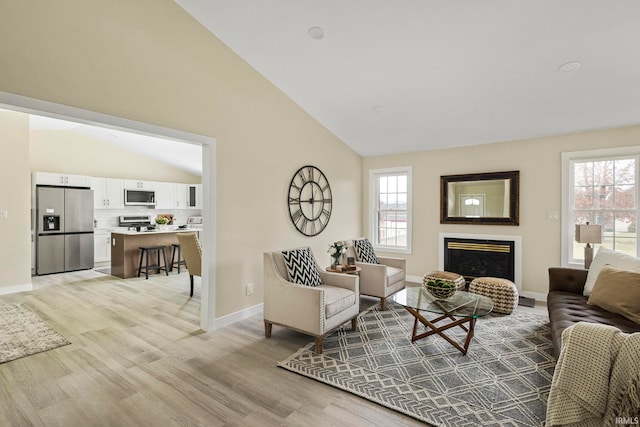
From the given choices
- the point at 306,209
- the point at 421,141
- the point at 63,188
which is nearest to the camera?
the point at 306,209

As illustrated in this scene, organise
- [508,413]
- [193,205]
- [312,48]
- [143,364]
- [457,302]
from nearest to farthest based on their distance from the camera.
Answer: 1. [508,413]
2. [143,364]
3. [457,302]
4. [312,48]
5. [193,205]

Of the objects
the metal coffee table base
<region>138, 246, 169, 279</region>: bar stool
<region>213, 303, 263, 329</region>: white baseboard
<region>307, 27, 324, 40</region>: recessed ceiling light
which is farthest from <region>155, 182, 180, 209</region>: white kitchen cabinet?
the metal coffee table base

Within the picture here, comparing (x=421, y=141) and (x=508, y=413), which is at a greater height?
(x=421, y=141)

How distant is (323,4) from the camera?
288cm

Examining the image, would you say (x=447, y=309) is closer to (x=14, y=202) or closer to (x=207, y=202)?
(x=207, y=202)

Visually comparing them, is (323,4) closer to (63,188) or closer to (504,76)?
(504,76)

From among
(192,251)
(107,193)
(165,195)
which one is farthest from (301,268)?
(165,195)

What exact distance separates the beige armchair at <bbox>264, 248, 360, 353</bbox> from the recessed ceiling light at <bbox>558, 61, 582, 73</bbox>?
3066 millimetres

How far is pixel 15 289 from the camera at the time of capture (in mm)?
4871

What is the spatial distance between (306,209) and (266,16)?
261 cm

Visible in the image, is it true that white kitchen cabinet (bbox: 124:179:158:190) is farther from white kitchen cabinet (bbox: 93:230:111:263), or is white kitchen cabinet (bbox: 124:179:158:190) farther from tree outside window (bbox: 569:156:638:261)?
tree outside window (bbox: 569:156:638:261)

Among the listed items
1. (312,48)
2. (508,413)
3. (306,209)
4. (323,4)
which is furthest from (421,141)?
(508,413)

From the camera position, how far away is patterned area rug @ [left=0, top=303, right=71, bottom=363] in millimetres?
2850

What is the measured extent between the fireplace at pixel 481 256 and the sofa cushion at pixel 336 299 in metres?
2.71
